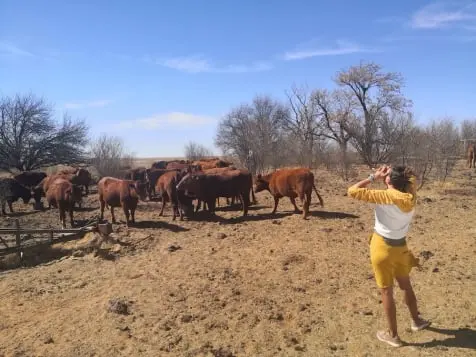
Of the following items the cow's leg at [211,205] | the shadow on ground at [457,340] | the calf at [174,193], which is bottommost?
the shadow on ground at [457,340]

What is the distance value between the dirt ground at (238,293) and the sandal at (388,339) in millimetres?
71

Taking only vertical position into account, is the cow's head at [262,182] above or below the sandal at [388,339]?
above

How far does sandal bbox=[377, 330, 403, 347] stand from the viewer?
452 centimetres

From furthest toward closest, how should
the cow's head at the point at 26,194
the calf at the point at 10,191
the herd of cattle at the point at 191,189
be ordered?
the cow's head at the point at 26,194
the calf at the point at 10,191
the herd of cattle at the point at 191,189

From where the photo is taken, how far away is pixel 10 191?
17.0 meters

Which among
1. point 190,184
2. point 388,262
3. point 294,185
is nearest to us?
point 388,262

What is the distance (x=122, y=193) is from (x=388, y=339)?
9.25 metres

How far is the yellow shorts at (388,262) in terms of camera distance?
4379 mm

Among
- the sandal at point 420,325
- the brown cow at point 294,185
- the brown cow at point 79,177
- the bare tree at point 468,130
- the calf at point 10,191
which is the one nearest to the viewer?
the sandal at point 420,325

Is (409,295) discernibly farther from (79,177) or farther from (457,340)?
(79,177)

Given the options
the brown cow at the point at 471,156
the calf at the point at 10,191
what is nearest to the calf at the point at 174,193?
the calf at the point at 10,191

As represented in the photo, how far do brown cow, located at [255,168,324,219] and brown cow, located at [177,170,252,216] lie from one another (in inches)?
32.8

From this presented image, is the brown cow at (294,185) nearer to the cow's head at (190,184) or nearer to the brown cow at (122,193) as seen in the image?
the cow's head at (190,184)

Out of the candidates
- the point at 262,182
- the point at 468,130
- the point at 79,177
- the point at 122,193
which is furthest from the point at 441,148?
the point at 468,130
